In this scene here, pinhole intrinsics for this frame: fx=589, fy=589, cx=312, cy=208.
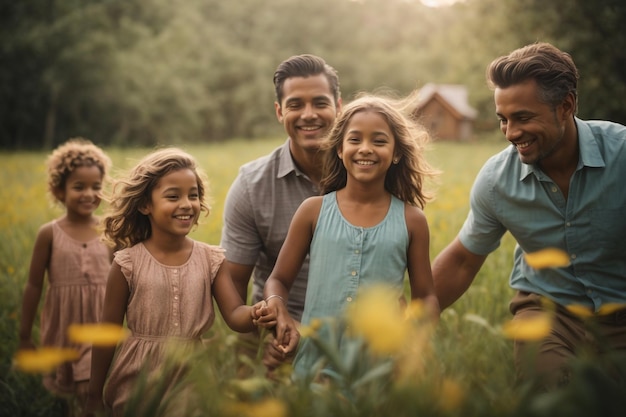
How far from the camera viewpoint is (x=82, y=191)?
336cm

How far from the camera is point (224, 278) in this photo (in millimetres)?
2512

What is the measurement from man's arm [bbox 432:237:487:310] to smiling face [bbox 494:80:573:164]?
643mm

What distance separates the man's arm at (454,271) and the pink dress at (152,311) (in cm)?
125

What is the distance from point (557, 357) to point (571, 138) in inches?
39.4

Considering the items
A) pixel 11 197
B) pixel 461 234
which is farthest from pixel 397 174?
pixel 11 197

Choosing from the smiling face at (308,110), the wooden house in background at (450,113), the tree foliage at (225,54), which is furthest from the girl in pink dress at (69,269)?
the wooden house in background at (450,113)

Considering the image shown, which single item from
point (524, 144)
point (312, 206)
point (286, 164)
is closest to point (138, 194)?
point (312, 206)

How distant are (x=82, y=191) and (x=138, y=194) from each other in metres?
1.01

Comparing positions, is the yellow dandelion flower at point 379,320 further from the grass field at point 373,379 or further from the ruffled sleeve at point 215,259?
the ruffled sleeve at point 215,259

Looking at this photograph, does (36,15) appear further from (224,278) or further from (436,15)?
(436,15)

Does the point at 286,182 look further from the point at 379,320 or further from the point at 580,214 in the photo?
the point at 379,320

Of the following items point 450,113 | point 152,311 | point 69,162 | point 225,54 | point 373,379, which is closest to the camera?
point 373,379

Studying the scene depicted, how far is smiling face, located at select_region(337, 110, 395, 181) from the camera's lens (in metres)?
2.43

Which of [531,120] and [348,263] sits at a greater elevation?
[531,120]
